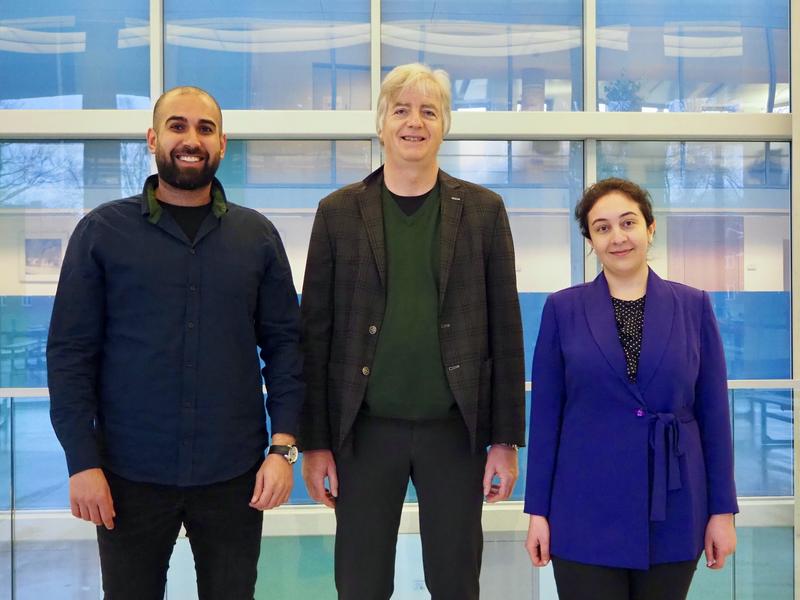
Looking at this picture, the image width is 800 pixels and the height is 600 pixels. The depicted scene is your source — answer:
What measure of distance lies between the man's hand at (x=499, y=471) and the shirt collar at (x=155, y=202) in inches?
35.8

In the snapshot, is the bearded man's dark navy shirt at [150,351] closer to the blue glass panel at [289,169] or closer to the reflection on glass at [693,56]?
the blue glass panel at [289,169]

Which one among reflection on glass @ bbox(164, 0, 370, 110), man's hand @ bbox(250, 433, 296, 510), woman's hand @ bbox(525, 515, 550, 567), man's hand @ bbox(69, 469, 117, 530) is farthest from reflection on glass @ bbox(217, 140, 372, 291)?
woman's hand @ bbox(525, 515, 550, 567)

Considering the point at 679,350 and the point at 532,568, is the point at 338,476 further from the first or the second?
the point at 532,568

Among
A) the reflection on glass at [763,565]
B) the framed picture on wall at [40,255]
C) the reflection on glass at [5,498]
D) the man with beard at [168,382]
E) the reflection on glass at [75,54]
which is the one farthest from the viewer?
the framed picture on wall at [40,255]

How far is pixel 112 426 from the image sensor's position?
1858 millimetres

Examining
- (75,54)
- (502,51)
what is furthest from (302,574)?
Result: (75,54)

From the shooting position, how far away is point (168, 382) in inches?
72.3

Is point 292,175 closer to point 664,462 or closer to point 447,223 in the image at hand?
point 447,223

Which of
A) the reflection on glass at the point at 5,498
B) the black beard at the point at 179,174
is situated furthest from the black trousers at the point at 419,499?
the reflection on glass at the point at 5,498

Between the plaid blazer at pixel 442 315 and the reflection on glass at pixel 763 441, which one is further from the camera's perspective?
the reflection on glass at pixel 763 441

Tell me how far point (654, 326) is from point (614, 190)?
334 mm

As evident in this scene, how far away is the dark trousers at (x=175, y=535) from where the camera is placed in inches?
72.7

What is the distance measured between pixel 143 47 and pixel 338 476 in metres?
3.82

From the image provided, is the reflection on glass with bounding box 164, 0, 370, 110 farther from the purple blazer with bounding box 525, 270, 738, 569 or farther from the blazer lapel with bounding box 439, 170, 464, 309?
the purple blazer with bounding box 525, 270, 738, 569
